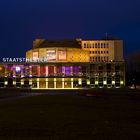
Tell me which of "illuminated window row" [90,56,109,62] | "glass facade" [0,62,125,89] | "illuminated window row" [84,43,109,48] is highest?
"illuminated window row" [84,43,109,48]

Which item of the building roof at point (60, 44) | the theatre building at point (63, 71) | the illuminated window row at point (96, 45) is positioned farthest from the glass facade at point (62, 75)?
the illuminated window row at point (96, 45)

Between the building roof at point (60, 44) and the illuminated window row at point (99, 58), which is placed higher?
the building roof at point (60, 44)

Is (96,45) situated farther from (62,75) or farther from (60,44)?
(62,75)

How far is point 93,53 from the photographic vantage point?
6516 inches

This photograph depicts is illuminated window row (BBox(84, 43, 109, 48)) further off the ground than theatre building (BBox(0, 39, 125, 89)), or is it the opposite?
illuminated window row (BBox(84, 43, 109, 48))

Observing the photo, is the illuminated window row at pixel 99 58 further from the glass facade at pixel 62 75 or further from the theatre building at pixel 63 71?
the glass facade at pixel 62 75

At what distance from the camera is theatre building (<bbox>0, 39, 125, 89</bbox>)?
485 feet

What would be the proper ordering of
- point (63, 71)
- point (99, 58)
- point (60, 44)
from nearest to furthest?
1. point (63, 71)
2. point (60, 44)
3. point (99, 58)

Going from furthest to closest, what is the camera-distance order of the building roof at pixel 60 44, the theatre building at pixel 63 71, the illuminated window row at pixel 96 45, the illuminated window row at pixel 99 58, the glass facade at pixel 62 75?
1. the illuminated window row at pixel 99 58
2. the illuminated window row at pixel 96 45
3. the building roof at pixel 60 44
4. the theatre building at pixel 63 71
5. the glass facade at pixel 62 75

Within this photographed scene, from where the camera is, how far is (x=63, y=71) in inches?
5910

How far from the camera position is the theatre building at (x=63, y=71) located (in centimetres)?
14788

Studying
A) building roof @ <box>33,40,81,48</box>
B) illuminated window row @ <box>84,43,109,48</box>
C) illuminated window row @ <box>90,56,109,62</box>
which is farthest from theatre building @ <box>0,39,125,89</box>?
illuminated window row @ <box>84,43,109,48</box>

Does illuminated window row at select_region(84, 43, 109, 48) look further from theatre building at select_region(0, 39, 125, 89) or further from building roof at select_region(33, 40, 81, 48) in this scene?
theatre building at select_region(0, 39, 125, 89)

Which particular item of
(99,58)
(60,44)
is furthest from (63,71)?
(99,58)
